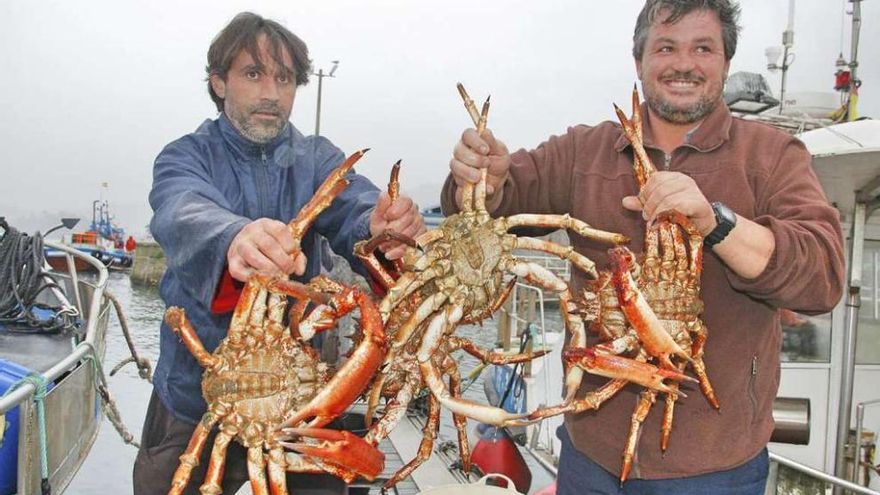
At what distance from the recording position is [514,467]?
6.34 m

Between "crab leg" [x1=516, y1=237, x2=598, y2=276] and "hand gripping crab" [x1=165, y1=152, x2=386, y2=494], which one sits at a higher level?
"crab leg" [x1=516, y1=237, x2=598, y2=276]

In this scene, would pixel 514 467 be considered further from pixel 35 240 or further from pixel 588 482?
pixel 35 240

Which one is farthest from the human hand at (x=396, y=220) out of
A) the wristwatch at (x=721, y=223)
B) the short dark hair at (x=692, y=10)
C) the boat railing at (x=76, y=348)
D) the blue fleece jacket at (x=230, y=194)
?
the boat railing at (x=76, y=348)

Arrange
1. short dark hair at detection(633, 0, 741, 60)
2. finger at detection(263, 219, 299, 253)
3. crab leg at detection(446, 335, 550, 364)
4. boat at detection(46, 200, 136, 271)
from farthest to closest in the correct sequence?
boat at detection(46, 200, 136, 271)
crab leg at detection(446, 335, 550, 364)
short dark hair at detection(633, 0, 741, 60)
finger at detection(263, 219, 299, 253)

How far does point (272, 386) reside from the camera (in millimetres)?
2393

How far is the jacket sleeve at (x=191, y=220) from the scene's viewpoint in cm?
228

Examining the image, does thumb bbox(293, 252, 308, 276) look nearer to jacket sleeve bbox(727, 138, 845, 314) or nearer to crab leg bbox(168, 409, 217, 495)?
crab leg bbox(168, 409, 217, 495)

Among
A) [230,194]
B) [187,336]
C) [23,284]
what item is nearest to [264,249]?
[187,336]

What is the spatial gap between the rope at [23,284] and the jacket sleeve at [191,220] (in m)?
2.51

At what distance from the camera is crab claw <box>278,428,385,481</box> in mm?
2223

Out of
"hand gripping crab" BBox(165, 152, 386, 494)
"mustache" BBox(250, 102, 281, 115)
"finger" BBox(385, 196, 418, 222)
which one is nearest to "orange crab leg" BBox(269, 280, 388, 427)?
"hand gripping crab" BBox(165, 152, 386, 494)

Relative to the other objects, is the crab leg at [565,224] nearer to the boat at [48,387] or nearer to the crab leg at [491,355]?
the crab leg at [491,355]

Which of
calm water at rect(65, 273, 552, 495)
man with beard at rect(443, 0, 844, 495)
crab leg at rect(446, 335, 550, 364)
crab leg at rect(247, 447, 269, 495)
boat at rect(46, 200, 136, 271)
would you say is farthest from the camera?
boat at rect(46, 200, 136, 271)

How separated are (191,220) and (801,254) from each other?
207 centimetres
